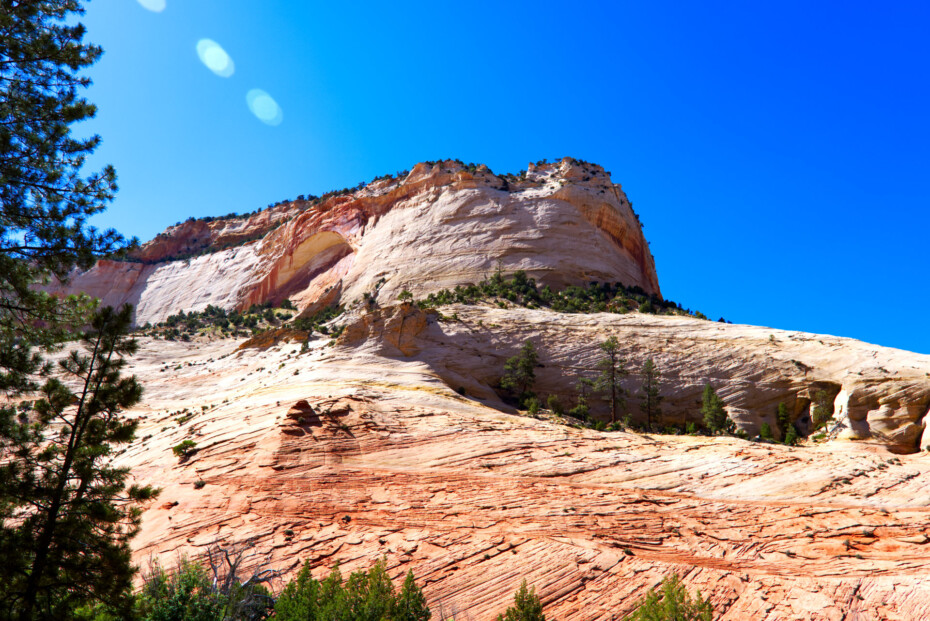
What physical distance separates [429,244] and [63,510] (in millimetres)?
59021

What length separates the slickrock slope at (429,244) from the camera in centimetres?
6450

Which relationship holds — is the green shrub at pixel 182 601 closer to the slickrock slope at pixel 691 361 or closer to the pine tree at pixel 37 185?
the pine tree at pixel 37 185

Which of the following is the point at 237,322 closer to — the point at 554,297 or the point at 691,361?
the point at 554,297

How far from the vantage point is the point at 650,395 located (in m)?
37.2

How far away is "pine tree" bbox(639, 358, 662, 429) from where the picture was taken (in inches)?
1460

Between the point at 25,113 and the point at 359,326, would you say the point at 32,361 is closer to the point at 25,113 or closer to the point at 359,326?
the point at 25,113

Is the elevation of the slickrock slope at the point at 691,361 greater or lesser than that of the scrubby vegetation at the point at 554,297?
lesser

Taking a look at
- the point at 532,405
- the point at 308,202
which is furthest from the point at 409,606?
the point at 308,202

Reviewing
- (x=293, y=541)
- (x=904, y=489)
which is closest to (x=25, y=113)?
(x=293, y=541)

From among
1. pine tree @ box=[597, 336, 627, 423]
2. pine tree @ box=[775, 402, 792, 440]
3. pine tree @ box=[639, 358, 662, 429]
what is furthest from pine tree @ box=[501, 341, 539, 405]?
pine tree @ box=[775, 402, 792, 440]

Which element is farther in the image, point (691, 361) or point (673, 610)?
point (691, 361)

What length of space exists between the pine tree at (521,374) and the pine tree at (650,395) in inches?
298

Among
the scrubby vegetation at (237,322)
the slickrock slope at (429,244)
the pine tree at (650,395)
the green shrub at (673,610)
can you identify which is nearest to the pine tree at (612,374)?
the pine tree at (650,395)

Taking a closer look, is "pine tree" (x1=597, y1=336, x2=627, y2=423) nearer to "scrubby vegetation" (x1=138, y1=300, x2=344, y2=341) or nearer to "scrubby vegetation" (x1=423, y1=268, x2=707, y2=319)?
"scrubby vegetation" (x1=423, y1=268, x2=707, y2=319)
